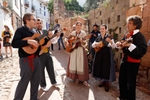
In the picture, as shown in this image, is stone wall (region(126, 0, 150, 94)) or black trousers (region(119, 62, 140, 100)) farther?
stone wall (region(126, 0, 150, 94))

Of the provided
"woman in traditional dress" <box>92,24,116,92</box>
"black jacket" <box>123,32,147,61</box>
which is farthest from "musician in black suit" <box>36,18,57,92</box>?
"black jacket" <box>123,32,147,61</box>

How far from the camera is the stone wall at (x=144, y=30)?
10.6ft

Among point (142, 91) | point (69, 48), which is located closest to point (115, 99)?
point (142, 91)

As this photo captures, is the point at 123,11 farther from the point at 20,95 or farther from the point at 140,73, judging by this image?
the point at 20,95

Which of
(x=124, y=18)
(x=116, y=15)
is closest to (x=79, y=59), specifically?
(x=124, y=18)

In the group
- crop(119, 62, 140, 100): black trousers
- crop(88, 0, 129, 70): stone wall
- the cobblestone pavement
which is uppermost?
crop(88, 0, 129, 70): stone wall

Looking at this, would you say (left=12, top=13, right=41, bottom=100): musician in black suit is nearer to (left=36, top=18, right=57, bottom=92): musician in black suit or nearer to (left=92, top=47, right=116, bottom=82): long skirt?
(left=36, top=18, right=57, bottom=92): musician in black suit

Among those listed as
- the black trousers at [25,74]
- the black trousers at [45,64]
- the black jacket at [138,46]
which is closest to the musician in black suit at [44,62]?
the black trousers at [45,64]

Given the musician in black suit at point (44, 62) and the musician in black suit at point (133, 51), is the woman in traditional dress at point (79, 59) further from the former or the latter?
the musician in black suit at point (133, 51)

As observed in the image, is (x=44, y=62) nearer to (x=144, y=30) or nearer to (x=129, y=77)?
(x=129, y=77)

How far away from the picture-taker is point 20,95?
2389mm

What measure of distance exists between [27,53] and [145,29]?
2.56m

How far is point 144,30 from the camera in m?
3.30

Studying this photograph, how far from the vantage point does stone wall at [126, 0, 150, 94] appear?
3.22 meters
